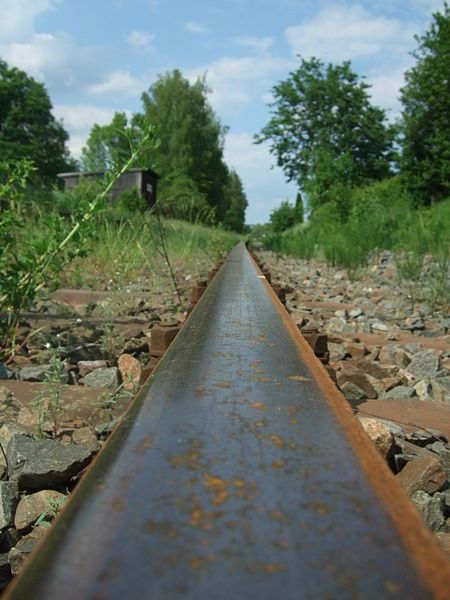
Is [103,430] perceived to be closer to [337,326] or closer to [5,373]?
[5,373]

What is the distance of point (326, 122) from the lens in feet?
155

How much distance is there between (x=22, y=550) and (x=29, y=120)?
5550 cm

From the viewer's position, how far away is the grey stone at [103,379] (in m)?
2.46

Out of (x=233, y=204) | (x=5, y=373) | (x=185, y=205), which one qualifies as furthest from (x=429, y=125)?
(x=233, y=204)

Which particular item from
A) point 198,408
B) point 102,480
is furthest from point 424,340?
point 102,480

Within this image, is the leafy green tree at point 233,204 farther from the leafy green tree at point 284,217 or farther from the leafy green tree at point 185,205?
the leafy green tree at point 185,205

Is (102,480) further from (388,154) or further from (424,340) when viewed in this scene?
(388,154)

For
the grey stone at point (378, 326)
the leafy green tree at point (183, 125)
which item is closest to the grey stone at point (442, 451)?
the grey stone at point (378, 326)

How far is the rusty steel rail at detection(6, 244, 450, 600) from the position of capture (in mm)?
459

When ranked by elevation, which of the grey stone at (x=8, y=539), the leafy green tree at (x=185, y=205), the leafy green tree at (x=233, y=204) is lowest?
the grey stone at (x=8, y=539)

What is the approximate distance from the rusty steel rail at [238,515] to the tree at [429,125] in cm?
2368

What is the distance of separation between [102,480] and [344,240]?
1052 centimetres

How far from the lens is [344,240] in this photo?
1084 cm

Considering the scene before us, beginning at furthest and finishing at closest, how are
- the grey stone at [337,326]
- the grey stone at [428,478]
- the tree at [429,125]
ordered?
the tree at [429,125], the grey stone at [337,326], the grey stone at [428,478]
